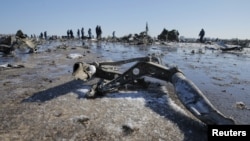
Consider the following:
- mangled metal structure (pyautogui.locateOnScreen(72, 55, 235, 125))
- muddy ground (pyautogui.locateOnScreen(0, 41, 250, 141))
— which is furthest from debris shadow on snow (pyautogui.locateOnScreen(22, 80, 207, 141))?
mangled metal structure (pyautogui.locateOnScreen(72, 55, 235, 125))

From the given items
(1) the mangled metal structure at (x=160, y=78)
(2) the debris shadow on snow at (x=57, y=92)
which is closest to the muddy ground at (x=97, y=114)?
(2) the debris shadow on snow at (x=57, y=92)

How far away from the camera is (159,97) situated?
8.61 meters

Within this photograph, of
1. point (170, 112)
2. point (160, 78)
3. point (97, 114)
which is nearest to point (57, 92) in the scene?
point (97, 114)

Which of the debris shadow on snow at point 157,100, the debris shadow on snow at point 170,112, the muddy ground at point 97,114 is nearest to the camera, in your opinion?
the muddy ground at point 97,114

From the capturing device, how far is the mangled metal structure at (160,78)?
591 cm

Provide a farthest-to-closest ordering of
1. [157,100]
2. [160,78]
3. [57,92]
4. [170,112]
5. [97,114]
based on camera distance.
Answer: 1. [160,78]
2. [57,92]
3. [157,100]
4. [170,112]
5. [97,114]

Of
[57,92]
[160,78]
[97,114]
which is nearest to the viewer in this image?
[97,114]

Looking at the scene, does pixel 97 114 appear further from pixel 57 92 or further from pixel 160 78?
pixel 160 78

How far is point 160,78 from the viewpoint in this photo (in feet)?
30.6

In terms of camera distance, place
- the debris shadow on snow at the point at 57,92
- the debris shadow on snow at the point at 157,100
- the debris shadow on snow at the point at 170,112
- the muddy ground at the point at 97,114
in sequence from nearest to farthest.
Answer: the muddy ground at the point at 97,114 → the debris shadow on snow at the point at 170,112 → the debris shadow on snow at the point at 157,100 → the debris shadow on snow at the point at 57,92

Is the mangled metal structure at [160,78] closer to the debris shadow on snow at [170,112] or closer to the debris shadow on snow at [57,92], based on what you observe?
the debris shadow on snow at [170,112]

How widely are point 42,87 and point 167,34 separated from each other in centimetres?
5727

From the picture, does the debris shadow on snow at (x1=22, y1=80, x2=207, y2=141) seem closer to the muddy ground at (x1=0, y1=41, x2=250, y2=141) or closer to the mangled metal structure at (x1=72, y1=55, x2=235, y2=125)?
the muddy ground at (x1=0, y1=41, x2=250, y2=141)

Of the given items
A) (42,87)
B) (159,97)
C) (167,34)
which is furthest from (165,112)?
(167,34)
